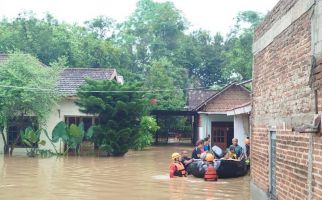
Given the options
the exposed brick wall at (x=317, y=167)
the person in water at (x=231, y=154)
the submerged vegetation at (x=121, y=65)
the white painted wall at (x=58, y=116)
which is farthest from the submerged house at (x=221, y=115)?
the exposed brick wall at (x=317, y=167)

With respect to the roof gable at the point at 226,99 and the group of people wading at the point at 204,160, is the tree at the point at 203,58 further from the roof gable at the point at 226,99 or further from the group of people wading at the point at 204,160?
the group of people wading at the point at 204,160

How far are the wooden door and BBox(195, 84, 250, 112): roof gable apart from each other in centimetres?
160

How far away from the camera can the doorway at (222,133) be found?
29.3 metres

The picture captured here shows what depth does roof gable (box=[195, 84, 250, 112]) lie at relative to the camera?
31.2 meters

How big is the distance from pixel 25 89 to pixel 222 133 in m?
12.6

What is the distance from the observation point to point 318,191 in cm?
579

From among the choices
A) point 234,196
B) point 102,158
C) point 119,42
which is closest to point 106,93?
point 102,158

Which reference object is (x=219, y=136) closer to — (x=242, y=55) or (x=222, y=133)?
(x=222, y=133)

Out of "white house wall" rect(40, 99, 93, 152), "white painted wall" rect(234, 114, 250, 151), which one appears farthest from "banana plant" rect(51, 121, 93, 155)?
"white painted wall" rect(234, 114, 250, 151)

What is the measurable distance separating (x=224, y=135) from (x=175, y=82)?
1953 cm

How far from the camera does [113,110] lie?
80.2ft

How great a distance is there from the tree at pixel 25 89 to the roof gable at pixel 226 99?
34.8 feet

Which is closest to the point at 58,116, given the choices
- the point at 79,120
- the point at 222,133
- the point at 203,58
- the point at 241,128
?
the point at 79,120

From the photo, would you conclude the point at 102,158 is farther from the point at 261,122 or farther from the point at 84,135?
the point at 261,122
